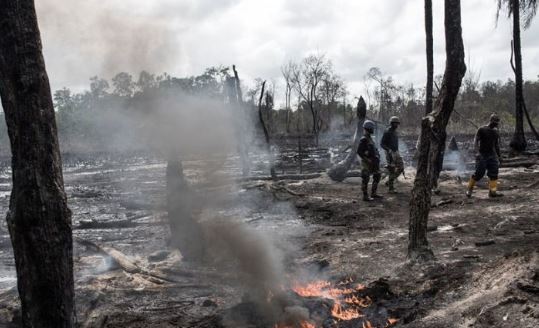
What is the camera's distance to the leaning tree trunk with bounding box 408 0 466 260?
20.3 feet

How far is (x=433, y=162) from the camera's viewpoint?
632 cm

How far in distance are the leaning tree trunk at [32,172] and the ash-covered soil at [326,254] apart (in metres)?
1.83

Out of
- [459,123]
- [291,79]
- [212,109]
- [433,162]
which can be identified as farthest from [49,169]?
[291,79]

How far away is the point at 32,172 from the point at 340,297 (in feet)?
12.6

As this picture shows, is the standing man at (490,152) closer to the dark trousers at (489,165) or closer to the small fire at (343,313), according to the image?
the dark trousers at (489,165)

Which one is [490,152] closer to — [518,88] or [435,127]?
[435,127]

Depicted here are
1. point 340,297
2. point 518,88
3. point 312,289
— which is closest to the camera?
point 340,297

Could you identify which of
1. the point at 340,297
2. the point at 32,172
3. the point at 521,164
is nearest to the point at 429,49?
the point at 521,164

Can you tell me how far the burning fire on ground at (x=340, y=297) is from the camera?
4992mm

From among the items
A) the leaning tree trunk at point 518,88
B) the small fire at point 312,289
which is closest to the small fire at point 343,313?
the small fire at point 312,289

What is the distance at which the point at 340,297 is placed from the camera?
5676mm

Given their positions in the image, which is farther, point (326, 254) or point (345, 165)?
point (345, 165)

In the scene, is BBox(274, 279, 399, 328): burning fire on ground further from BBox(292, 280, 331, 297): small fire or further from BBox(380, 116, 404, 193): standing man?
BBox(380, 116, 404, 193): standing man

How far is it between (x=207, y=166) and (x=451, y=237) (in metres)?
7.38
